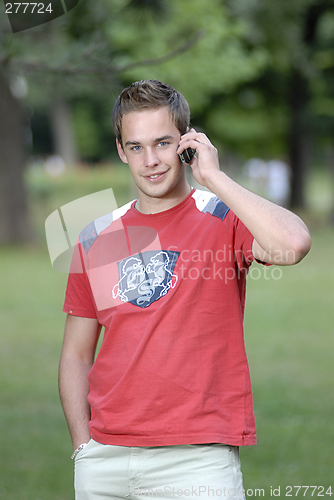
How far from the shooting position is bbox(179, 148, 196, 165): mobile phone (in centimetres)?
234

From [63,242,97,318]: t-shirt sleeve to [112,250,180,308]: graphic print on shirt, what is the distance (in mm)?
196

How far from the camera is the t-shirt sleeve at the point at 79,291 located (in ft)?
8.13

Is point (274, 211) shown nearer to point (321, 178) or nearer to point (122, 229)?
point (122, 229)

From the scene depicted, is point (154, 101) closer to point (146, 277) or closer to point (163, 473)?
point (146, 277)

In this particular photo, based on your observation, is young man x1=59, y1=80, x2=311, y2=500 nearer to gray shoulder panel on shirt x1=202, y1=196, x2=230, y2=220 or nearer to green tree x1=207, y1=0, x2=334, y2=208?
gray shoulder panel on shirt x1=202, y1=196, x2=230, y2=220

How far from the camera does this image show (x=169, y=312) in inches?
86.6

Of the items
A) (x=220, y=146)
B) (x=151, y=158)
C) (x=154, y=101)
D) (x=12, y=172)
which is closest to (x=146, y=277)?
(x=151, y=158)

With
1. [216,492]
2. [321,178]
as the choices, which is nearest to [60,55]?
[216,492]

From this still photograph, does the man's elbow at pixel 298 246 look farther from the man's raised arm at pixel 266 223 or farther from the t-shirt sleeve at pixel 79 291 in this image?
the t-shirt sleeve at pixel 79 291

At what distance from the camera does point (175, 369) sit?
2.17 meters

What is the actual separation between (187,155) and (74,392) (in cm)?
109

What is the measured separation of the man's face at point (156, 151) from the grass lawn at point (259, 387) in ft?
8.63

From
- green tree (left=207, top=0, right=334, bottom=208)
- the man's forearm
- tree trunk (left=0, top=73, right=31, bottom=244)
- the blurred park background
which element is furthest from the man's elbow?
green tree (left=207, top=0, right=334, bottom=208)

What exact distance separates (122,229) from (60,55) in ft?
7.68
